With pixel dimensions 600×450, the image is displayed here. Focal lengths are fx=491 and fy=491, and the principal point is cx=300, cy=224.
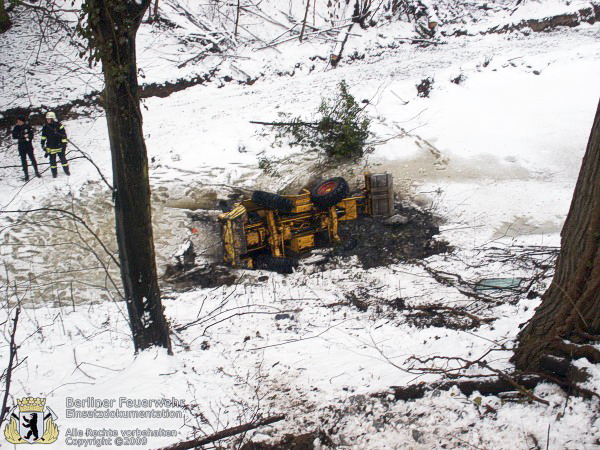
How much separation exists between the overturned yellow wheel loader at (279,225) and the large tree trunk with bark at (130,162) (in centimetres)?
319

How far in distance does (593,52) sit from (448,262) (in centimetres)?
1088

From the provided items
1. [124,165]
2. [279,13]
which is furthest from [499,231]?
[279,13]

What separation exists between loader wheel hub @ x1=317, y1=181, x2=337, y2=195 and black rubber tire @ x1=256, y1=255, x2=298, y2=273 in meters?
1.32

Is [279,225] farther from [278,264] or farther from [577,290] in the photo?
[577,290]

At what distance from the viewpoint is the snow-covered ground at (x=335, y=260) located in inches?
138

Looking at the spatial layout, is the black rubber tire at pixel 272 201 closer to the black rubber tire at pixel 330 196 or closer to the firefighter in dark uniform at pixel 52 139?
the black rubber tire at pixel 330 196

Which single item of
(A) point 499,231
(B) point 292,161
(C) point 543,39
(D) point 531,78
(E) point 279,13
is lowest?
(A) point 499,231

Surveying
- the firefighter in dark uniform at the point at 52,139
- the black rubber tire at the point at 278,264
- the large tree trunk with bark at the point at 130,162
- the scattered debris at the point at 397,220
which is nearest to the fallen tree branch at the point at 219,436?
the large tree trunk with bark at the point at 130,162

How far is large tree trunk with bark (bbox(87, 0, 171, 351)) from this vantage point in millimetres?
3645

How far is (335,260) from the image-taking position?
7996 mm

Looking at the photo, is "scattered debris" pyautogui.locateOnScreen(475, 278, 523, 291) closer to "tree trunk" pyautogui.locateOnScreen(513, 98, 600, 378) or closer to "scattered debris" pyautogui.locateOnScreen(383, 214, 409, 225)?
"tree trunk" pyautogui.locateOnScreen(513, 98, 600, 378)

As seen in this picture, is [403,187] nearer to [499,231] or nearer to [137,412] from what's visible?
[499,231]

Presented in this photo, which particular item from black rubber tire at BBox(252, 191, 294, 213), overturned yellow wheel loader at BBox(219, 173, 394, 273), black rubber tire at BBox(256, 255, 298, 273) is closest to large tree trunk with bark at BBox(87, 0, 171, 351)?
overturned yellow wheel loader at BBox(219, 173, 394, 273)

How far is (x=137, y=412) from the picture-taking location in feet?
12.0
